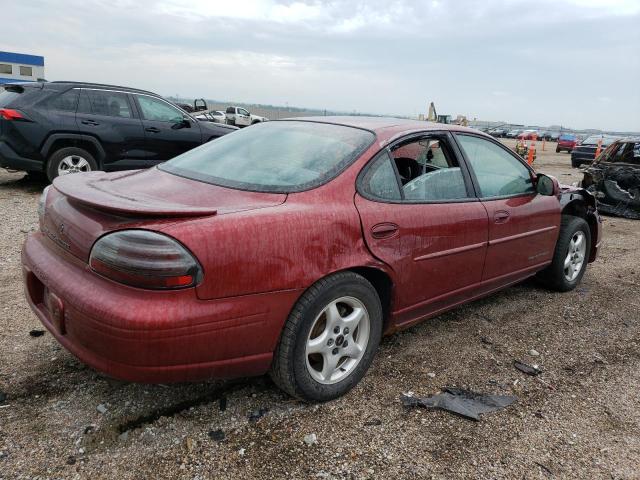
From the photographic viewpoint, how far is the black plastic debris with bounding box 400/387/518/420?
267 centimetres

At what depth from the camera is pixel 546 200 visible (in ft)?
13.3

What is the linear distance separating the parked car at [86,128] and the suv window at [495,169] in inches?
231

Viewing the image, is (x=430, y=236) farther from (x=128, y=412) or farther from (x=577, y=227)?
(x=577, y=227)

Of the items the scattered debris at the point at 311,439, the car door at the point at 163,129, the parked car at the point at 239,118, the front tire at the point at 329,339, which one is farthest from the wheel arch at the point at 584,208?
the parked car at the point at 239,118

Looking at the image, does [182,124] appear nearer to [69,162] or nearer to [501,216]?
[69,162]

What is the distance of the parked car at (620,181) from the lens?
8.95 m

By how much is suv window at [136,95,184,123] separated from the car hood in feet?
18.5

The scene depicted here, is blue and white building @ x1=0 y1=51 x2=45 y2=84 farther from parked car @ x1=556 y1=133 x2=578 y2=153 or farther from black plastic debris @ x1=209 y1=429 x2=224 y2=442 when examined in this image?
black plastic debris @ x1=209 y1=429 x2=224 y2=442

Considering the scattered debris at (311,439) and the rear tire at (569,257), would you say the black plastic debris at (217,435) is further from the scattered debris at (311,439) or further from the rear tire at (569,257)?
the rear tire at (569,257)

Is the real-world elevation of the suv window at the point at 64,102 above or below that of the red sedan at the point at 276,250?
above

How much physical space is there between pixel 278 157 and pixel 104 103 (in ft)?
19.5

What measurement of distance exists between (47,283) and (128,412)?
2.43ft

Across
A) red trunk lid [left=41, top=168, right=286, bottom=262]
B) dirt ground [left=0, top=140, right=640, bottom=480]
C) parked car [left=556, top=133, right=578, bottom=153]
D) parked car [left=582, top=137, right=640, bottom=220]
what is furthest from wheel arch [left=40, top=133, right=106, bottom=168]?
parked car [left=556, top=133, right=578, bottom=153]

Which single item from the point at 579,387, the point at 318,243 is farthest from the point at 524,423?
the point at 318,243
